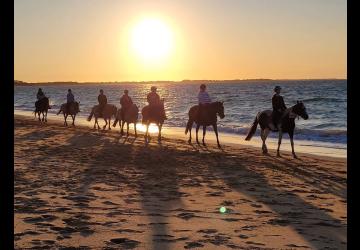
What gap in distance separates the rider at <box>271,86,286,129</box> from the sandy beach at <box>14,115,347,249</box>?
1560 millimetres

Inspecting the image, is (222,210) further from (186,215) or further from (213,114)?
(213,114)

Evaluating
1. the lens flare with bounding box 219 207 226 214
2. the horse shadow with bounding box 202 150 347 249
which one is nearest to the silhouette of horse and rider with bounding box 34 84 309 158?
the horse shadow with bounding box 202 150 347 249

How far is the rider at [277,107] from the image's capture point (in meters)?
14.2

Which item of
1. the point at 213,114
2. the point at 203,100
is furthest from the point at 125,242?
the point at 213,114

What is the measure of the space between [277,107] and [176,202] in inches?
313

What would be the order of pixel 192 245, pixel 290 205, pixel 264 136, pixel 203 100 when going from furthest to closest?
pixel 203 100 → pixel 264 136 → pixel 290 205 → pixel 192 245

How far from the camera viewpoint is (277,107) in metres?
14.5

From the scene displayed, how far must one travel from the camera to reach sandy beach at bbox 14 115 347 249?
528cm

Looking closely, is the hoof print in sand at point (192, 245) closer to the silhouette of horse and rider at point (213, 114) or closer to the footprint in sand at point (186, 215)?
the footprint in sand at point (186, 215)

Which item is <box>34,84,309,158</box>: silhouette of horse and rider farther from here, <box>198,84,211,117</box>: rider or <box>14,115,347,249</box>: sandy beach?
<box>14,115,347,249</box>: sandy beach

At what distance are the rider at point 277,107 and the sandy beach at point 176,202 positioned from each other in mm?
1560

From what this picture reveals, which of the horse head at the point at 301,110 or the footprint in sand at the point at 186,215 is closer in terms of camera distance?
the footprint in sand at the point at 186,215

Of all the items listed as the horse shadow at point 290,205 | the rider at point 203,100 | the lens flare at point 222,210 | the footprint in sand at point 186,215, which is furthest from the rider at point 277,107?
the footprint in sand at point 186,215

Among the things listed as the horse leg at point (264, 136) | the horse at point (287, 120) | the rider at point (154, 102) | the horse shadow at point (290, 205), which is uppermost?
the rider at point (154, 102)
